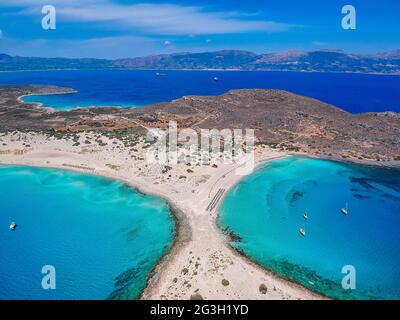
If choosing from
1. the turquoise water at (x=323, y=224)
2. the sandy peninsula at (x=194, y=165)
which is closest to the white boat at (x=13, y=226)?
the sandy peninsula at (x=194, y=165)

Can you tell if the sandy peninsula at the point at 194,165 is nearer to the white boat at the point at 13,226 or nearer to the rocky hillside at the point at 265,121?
the rocky hillside at the point at 265,121

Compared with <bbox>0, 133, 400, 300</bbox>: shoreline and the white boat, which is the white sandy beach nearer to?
<bbox>0, 133, 400, 300</bbox>: shoreline

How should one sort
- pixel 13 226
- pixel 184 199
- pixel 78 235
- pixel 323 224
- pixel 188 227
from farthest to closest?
pixel 184 199 → pixel 323 224 → pixel 13 226 → pixel 188 227 → pixel 78 235

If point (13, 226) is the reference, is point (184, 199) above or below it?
above

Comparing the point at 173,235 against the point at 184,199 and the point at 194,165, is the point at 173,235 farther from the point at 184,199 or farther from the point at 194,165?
the point at 194,165

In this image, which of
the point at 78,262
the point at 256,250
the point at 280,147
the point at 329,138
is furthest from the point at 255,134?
the point at 78,262

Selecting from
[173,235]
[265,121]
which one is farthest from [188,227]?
[265,121]
